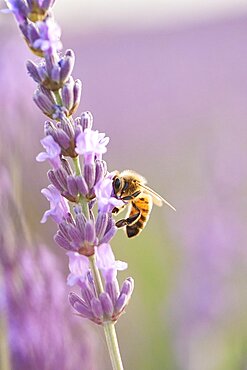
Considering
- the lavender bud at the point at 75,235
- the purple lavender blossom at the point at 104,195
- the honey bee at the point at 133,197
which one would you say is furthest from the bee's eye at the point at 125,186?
the lavender bud at the point at 75,235

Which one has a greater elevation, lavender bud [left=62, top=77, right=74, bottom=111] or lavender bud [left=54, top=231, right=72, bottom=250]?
lavender bud [left=62, top=77, right=74, bottom=111]

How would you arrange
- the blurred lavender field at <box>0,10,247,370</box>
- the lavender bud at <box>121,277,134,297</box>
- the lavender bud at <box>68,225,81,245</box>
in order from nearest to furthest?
the lavender bud at <box>68,225,81,245</box> → the lavender bud at <box>121,277,134,297</box> → the blurred lavender field at <box>0,10,247,370</box>

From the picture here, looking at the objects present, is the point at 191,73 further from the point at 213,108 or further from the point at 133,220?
the point at 133,220

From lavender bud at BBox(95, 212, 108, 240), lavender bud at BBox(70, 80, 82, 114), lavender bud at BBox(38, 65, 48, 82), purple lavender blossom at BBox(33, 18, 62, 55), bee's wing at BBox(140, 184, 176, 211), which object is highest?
purple lavender blossom at BBox(33, 18, 62, 55)

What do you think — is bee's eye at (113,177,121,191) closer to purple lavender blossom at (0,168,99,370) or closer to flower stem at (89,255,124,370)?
purple lavender blossom at (0,168,99,370)

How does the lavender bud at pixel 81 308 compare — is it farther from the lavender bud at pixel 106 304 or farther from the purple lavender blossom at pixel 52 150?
the purple lavender blossom at pixel 52 150

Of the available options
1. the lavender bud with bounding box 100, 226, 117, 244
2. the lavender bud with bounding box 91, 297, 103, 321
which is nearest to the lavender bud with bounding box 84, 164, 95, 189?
the lavender bud with bounding box 100, 226, 117, 244

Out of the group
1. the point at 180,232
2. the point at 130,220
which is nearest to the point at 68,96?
the point at 130,220

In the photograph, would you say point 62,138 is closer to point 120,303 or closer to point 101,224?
point 101,224
